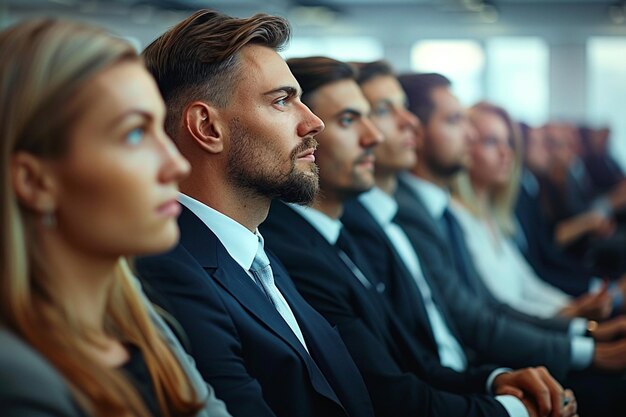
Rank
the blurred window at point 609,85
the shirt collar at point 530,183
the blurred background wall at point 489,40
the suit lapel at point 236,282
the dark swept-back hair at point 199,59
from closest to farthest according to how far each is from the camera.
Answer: the suit lapel at point 236,282
the dark swept-back hair at point 199,59
the shirt collar at point 530,183
the blurred background wall at point 489,40
the blurred window at point 609,85

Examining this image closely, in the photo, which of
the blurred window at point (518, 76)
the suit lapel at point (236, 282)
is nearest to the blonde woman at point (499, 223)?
the suit lapel at point (236, 282)

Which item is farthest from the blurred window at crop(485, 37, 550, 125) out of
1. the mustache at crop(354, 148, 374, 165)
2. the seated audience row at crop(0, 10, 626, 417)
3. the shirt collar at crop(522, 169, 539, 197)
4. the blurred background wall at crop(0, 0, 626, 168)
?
the mustache at crop(354, 148, 374, 165)

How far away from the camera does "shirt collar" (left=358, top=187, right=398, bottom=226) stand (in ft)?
8.83

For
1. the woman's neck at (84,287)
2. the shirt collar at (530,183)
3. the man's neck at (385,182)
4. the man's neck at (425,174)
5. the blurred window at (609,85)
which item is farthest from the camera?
the blurred window at (609,85)

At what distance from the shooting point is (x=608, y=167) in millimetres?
9633

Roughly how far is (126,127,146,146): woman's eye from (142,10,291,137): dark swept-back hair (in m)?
0.59

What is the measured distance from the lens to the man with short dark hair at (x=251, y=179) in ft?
4.99

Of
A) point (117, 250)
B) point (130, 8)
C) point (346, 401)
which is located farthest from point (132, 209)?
point (130, 8)

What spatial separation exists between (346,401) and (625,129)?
15.0 metres

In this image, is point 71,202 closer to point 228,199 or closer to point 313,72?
point 228,199

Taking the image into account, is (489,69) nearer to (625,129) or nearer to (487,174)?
(625,129)

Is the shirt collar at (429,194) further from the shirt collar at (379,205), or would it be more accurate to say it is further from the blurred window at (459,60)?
the blurred window at (459,60)

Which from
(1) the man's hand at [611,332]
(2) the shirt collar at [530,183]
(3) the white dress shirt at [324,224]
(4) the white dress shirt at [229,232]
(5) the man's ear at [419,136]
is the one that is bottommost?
(2) the shirt collar at [530,183]

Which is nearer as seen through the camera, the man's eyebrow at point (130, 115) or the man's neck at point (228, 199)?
the man's eyebrow at point (130, 115)
